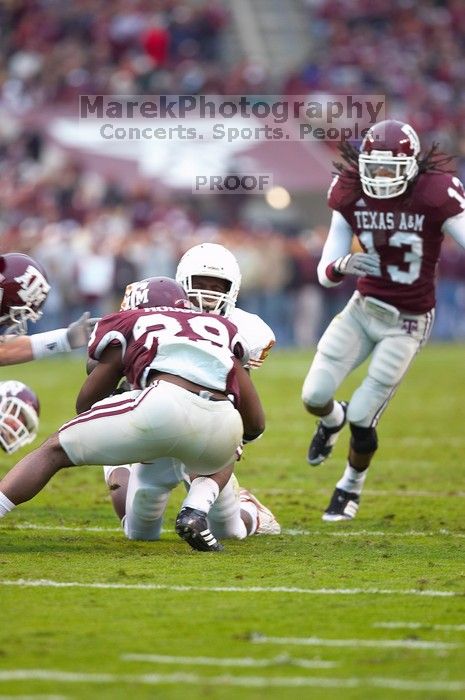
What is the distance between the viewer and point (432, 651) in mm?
3826

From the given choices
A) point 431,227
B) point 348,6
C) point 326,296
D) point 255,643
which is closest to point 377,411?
point 431,227

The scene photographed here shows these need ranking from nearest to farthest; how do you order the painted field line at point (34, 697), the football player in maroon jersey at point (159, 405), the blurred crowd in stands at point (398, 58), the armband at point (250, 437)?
the painted field line at point (34, 697)
the football player in maroon jersey at point (159, 405)
the armband at point (250, 437)
the blurred crowd in stands at point (398, 58)

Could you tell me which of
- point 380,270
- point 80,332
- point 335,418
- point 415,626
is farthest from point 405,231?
point 415,626

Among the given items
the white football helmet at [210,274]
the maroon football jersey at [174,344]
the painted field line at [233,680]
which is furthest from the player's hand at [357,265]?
the painted field line at [233,680]

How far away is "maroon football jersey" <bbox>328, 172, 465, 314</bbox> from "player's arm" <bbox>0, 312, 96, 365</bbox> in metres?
1.72

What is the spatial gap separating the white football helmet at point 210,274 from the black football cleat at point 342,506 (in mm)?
1415

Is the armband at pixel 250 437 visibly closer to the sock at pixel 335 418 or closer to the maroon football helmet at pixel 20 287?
the maroon football helmet at pixel 20 287

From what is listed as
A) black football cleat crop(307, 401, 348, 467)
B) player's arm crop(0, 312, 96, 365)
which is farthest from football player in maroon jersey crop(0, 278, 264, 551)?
black football cleat crop(307, 401, 348, 467)

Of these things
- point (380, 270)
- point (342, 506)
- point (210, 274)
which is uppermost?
point (210, 274)

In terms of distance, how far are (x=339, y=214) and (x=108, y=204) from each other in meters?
14.3

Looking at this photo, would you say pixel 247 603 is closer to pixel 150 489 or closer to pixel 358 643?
pixel 358 643

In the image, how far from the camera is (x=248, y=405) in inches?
216

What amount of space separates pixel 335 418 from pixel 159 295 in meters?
1.83

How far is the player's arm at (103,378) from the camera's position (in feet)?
17.5
